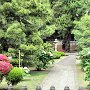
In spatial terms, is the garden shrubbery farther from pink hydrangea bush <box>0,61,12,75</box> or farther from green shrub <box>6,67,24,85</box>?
pink hydrangea bush <box>0,61,12,75</box>

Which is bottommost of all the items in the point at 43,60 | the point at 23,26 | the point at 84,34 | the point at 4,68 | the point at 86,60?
the point at 43,60

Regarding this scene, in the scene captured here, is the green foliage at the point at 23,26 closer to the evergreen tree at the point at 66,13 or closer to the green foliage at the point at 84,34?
the green foliage at the point at 84,34

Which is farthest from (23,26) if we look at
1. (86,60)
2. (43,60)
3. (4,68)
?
(4,68)

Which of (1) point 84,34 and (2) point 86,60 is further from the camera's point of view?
(1) point 84,34

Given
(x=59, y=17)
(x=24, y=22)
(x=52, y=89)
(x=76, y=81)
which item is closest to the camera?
(x=52, y=89)

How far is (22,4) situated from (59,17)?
33.5m

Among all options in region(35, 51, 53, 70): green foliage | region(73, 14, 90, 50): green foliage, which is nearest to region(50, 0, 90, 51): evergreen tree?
region(73, 14, 90, 50): green foliage

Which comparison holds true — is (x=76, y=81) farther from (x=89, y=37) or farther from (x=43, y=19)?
(x=89, y=37)

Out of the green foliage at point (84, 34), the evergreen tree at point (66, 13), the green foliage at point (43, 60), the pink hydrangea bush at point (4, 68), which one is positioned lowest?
the green foliage at point (43, 60)

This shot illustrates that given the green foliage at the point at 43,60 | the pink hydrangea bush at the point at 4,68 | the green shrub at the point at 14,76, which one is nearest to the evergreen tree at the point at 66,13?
the green foliage at the point at 43,60

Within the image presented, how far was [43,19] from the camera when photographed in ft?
81.7

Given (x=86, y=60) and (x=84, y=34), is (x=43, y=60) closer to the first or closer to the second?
(x=86, y=60)

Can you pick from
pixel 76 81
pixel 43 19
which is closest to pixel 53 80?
pixel 76 81

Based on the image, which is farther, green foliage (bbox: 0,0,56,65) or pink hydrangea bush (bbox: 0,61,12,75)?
green foliage (bbox: 0,0,56,65)
